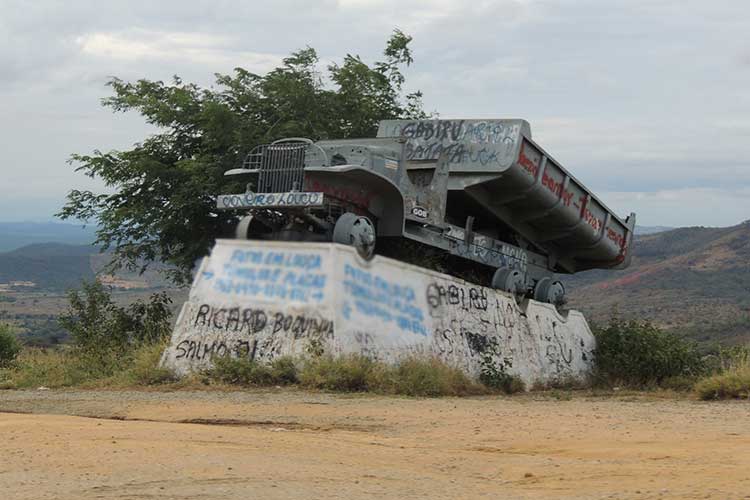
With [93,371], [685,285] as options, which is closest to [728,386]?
[93,371]

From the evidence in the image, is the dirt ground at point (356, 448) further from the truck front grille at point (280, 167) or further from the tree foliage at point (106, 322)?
the tree foliage at point (106, 322)

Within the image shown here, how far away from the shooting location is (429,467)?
7.49 meters

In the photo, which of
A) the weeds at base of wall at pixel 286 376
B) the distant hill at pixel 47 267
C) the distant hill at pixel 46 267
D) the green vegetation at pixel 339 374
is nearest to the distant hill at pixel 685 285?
the weeds at base of wall at pixel 286 376

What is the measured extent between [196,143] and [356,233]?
25.3 feet

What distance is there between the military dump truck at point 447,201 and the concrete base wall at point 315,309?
60 cm

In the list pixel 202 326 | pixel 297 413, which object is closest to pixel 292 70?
pixel 202 326

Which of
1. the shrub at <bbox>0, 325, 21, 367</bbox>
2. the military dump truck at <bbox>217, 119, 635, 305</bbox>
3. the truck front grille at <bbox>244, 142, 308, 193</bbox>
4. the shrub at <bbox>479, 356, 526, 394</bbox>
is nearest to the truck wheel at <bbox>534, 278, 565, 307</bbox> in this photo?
the military dump truck at <bbox>217, 119, 635, 305</bbox>

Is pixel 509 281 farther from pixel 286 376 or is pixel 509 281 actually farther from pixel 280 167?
pixel 286 376

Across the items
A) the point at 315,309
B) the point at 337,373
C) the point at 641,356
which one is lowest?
the point at 337,373

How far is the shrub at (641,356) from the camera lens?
54.4 ft

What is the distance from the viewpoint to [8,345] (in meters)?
18.2

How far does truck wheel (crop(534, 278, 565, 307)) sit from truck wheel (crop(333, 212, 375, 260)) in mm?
5337

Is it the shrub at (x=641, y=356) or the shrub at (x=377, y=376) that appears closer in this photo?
the shrub at (x=377, y=376)

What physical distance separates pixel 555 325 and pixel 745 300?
3080 centimetres
